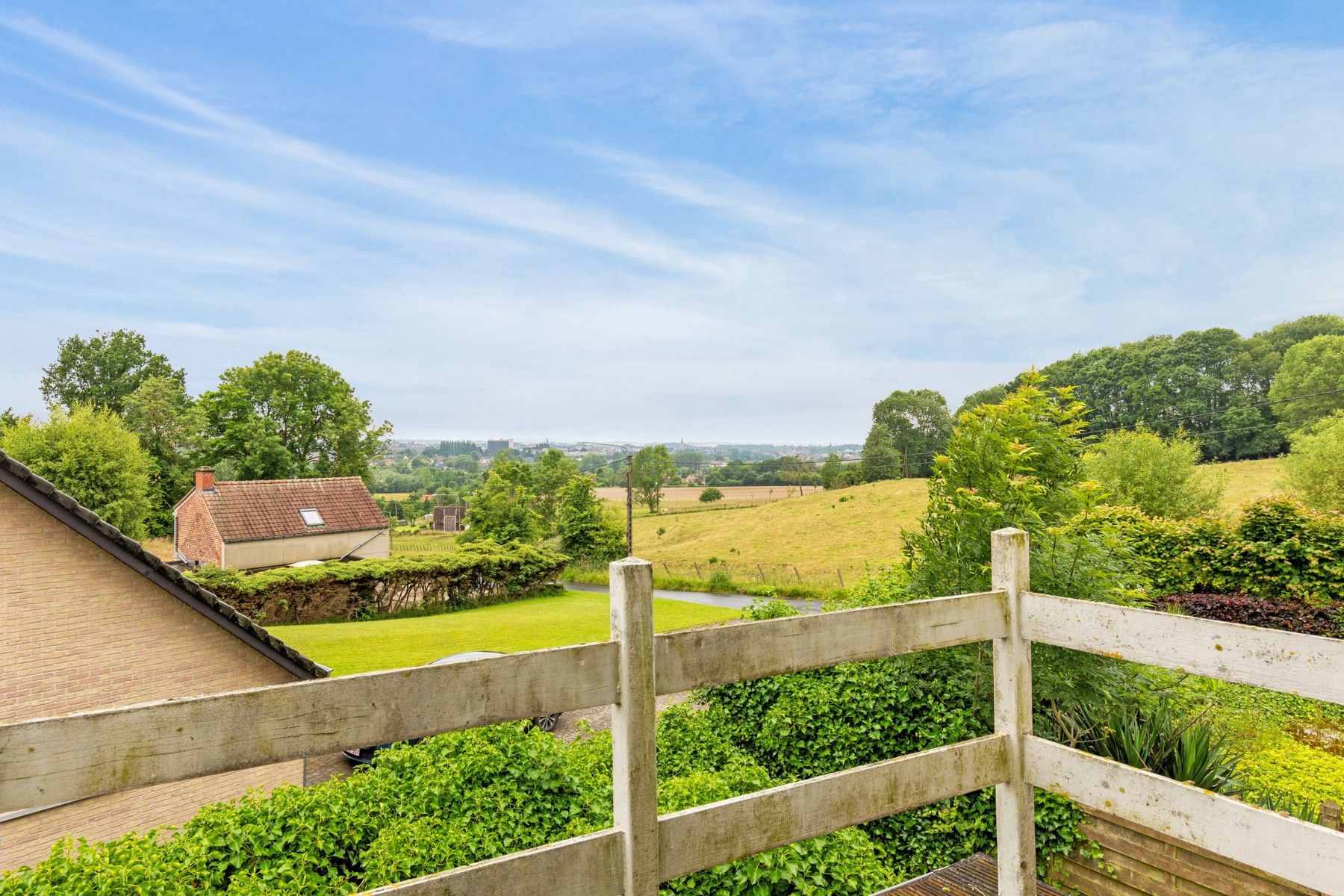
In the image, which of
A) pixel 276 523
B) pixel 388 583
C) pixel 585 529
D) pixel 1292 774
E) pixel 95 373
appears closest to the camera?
pixel 1292 774

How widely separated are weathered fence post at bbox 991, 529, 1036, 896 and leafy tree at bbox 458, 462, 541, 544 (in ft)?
131

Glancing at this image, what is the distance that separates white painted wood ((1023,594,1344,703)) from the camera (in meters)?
2.13

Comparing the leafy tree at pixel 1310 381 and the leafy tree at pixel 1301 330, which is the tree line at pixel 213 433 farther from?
the leafy tree at pixel 1301 330

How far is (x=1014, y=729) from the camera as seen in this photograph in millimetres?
2707

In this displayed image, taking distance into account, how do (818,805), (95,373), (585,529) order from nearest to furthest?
(818,805) < (585,529) < (95,373)

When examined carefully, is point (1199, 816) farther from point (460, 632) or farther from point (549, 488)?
point (549, 488)

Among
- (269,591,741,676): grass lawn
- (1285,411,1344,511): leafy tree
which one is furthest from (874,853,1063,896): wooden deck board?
(1285,411,1344,511): leafy tree

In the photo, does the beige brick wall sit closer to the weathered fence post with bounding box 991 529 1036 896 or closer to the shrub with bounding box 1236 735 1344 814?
the weathered fence post with bounding box 991 529 1036 896

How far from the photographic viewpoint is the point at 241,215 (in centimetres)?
4516

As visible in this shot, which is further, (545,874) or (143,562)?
(143,562)

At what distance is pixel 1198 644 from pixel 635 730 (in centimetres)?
198

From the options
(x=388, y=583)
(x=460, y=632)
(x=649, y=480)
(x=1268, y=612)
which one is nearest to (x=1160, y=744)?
(x=1268, y=612)

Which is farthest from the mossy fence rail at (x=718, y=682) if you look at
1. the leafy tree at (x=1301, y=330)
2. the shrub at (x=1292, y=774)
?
the leafy tree at (x=1301, y=330)

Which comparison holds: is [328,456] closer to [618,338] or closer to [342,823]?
[618,338]
